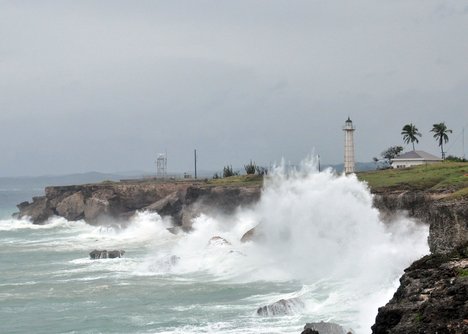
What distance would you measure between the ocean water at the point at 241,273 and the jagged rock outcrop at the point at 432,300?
5714mm

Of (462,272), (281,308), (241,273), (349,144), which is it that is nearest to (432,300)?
(462,272)

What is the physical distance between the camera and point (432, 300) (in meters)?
12.6

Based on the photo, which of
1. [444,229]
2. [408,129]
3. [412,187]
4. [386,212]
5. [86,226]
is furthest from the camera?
[408,129]

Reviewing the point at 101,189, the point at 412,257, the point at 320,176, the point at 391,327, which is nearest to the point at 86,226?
the point at 101,189

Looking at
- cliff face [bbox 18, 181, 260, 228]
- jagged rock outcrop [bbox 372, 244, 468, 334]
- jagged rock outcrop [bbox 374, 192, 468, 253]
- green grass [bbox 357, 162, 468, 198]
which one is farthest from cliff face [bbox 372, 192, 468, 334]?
cliff face [bbox 18, 181, 260, 228]

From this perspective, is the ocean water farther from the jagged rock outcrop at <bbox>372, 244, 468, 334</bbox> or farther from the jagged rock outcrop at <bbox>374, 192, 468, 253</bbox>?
the jagged rock outcrop at <bbox>372, 244, 468, 334</bbox>

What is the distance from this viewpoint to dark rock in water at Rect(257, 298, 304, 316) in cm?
2278

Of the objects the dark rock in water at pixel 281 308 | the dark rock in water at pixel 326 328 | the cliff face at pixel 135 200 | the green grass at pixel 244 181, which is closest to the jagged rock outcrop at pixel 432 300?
the dark rock in water at pixel 326 328

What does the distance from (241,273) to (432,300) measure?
20536 millimetres

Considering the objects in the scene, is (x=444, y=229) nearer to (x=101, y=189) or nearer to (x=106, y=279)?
(x=106, y=279)

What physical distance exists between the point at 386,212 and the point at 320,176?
613cm

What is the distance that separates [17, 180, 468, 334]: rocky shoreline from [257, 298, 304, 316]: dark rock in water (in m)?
5.19

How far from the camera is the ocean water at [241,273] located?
23.1 m

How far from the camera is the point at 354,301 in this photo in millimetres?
23688
